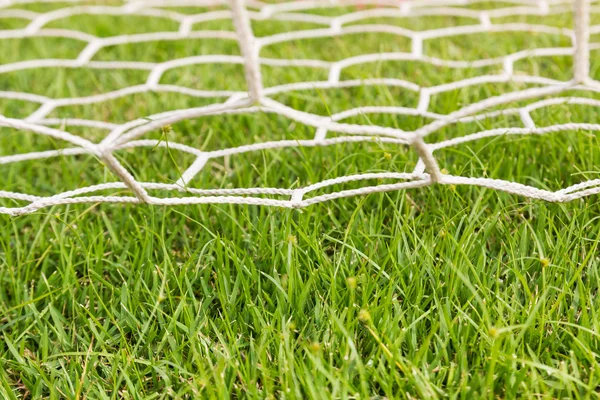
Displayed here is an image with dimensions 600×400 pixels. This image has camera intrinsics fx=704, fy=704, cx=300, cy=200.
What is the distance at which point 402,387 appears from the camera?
2.16 ft

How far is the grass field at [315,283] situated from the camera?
69cm

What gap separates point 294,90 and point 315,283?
0.64 m

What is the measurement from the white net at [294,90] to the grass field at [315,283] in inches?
1.1

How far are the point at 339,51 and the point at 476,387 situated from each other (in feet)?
3.59

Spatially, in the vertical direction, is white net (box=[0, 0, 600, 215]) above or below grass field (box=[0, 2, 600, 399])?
above

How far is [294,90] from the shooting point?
4.42 feet

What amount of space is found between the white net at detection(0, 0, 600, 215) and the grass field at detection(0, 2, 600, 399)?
28 millimetres

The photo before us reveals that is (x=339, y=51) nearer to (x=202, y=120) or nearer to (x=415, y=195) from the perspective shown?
(x=202, y=120)

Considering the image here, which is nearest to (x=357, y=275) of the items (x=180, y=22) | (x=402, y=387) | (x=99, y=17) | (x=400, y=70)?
(x=402, y=387)

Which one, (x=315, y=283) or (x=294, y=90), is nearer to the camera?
(x=315, y=283)

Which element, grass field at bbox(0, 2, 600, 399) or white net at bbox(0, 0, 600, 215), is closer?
grass field at bbox(0, 2, 600, 399)

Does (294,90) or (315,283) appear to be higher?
(294,90)

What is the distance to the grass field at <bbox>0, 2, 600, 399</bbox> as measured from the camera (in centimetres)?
69

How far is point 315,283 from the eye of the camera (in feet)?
2.58
